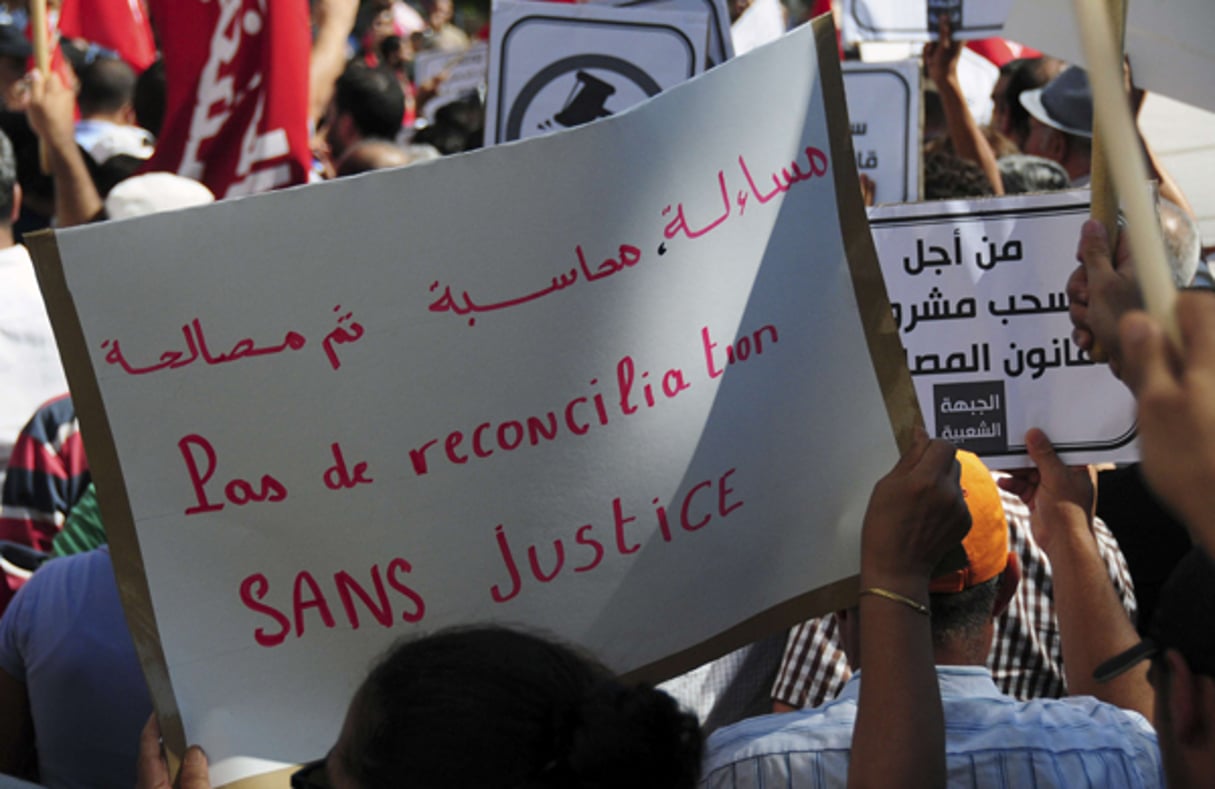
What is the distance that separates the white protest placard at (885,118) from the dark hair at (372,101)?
8.68 feet

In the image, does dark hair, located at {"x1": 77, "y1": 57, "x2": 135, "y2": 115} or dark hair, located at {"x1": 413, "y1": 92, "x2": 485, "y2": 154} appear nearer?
dark hair, located at {"x1": 77, "y1": 57, "x2": 135, "y2": 115}

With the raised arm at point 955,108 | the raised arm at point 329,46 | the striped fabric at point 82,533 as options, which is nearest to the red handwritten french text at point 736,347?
the striped fabric at point 82,533

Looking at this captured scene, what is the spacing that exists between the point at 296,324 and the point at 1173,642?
112 centimetres

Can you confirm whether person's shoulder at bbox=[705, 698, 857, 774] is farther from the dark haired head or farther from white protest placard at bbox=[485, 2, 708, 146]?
the dark haired head

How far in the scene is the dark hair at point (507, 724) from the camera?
146 centimetres

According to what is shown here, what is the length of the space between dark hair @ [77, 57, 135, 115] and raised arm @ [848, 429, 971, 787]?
5.75 m

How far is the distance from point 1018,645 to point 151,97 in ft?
15.8

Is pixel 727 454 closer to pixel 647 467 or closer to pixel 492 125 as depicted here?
pixel 647 467

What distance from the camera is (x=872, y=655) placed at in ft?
5.57

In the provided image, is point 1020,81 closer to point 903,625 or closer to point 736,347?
point 736,347

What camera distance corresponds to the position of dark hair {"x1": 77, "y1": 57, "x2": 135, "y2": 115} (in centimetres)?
674

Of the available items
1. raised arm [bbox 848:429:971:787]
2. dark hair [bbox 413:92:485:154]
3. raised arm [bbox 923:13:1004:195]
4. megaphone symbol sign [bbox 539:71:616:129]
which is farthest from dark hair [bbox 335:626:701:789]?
dark hair [bbox 413:92:485:154]

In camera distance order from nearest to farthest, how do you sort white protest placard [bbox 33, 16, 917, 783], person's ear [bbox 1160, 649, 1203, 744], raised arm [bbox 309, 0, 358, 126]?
person's ear [bbox 1160, 649, 1203, 744], white protest placard [bbox 33, 16, 917, 783], raised arm [bbox 309, 0, 358, 126]

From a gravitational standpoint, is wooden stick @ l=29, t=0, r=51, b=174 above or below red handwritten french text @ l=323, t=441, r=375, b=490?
above
